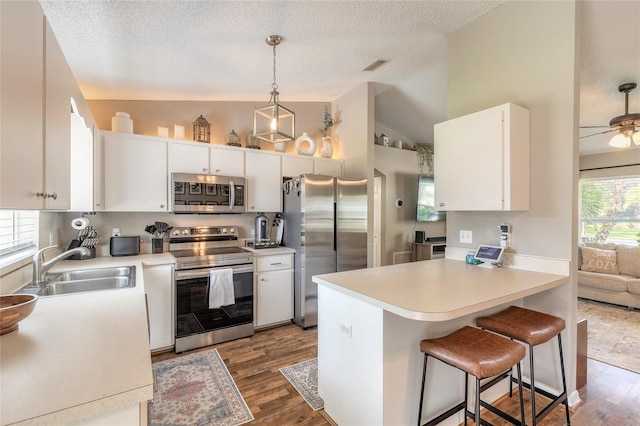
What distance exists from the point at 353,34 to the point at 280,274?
8.64 ft

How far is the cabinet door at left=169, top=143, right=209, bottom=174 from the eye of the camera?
3.21 m

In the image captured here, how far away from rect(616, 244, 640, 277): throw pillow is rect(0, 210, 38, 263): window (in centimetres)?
668

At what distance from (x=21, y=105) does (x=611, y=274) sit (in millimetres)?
6256

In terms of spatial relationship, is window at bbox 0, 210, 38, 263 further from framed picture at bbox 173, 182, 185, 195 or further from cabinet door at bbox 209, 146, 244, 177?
cabinet door at bbox 209, 146, 244, 177

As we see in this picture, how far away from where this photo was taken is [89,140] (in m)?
2.45

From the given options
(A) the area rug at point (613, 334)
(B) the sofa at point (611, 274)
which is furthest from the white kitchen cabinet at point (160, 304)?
(B) the sofa at point (611, 274)

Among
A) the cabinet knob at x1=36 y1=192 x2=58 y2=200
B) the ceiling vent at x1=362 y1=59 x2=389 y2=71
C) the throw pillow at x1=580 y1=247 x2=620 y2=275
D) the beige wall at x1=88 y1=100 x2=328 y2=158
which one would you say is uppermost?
the ceiling vent at x1=362 y1=59 x2=389 y2=71

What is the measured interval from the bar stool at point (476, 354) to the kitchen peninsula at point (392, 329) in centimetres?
11

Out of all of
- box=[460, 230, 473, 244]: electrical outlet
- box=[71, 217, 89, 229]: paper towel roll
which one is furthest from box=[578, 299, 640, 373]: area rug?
box=[71, 217, 89, 229]: paper towel roll

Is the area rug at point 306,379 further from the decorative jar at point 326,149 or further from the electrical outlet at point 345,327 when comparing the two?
the decorative jar at point 326,149

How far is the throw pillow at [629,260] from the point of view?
13.5 ft

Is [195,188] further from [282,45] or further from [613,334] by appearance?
[613,334]

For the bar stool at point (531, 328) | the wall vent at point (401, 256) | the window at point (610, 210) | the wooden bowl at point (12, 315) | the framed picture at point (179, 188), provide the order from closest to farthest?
the wooden bowl at point (12, 315)
the bar stool at point (531, 328)
the framed picture at point (179, 188)
the window at point (610, 210)
the wall vent at point (401, 256)

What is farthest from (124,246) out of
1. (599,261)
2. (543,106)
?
(599,261)
